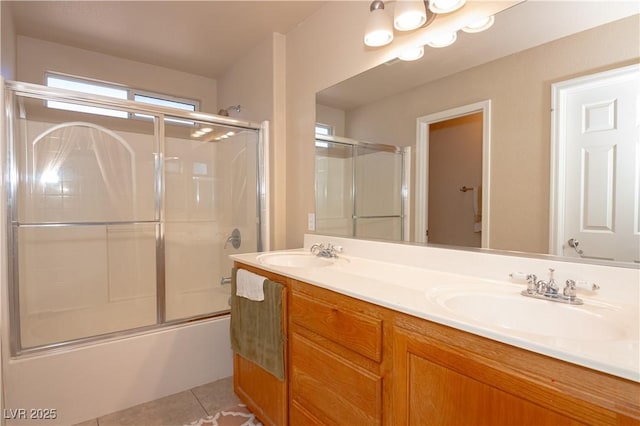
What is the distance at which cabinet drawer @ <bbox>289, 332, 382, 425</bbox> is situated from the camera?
3.50 ft

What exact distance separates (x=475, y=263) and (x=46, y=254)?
2.93 m

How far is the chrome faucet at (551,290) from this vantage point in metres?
0.96

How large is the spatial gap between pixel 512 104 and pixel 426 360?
3.35ft

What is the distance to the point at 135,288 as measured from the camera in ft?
8.93

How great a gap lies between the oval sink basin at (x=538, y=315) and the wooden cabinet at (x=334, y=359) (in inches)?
11.4

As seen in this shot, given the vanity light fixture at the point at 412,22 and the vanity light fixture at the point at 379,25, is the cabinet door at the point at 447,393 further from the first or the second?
the vanity light fixture at the point at 379,25

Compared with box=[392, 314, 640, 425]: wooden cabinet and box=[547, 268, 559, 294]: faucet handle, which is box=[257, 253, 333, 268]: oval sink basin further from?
box=[547, 268, 559, 294]: faucet handle

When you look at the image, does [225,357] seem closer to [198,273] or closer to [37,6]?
[198,273]

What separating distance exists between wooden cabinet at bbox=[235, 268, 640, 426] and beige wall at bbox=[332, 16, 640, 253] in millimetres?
605

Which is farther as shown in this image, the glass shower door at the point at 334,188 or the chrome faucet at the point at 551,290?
the glass shower door at the point at 334,188

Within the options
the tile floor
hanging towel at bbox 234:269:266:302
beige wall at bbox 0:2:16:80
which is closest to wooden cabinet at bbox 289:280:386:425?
hanging towel at bbox 234:269:266:302

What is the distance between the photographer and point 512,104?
124 centimetres

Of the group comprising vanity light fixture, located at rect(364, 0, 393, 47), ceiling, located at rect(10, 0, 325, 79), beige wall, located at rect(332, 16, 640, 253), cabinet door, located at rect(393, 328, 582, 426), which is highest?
ceiling, located at rect(10, 0, 325, 79)

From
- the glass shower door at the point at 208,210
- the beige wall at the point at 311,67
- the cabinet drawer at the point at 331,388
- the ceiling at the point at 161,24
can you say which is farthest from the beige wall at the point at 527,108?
the glass shower door at the point at 208,210
